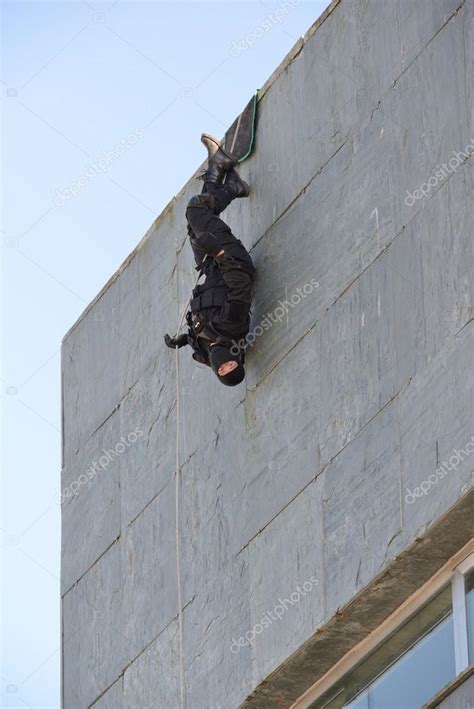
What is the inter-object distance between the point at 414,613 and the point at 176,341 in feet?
12.1

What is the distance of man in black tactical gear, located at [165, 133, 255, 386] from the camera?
16500mm

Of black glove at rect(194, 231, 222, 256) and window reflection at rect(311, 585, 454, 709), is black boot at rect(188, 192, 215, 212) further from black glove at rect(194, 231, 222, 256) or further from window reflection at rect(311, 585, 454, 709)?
window reflection at rect(311, 585, 454, 709)

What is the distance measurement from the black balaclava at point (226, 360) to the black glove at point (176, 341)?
0.58 m

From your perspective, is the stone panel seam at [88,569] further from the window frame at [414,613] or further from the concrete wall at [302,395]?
the window frame at [414,613]

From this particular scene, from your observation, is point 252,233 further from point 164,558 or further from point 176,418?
point 164,558

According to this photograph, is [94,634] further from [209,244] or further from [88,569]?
[209,244]

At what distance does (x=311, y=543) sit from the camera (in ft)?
50.2

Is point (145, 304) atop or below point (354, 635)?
atop

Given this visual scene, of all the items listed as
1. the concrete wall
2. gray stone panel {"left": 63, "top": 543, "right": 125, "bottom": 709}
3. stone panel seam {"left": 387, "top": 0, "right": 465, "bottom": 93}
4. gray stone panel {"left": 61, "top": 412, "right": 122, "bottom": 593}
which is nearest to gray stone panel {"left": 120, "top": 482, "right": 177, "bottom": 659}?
the concrete wall

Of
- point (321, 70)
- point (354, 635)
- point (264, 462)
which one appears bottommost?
point (354, 635)

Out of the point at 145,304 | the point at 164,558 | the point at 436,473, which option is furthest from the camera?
the point at 145,304

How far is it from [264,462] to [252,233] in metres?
2.13

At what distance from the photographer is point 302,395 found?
1586cm

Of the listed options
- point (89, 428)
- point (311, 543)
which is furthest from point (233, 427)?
point (89, 428)
